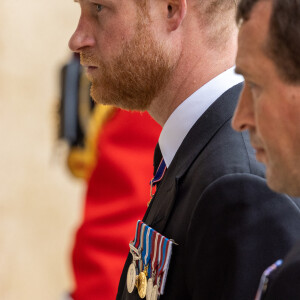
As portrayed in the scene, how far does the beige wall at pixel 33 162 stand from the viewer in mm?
4402

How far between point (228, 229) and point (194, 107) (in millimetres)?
283

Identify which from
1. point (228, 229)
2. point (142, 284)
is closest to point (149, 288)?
point (142, 284)

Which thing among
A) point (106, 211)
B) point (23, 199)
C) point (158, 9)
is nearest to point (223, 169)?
point (158, 9)

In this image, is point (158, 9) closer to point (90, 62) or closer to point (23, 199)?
point (90, 62)

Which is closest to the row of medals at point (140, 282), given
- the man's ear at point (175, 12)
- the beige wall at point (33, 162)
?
the man's ear at point (175, 12)

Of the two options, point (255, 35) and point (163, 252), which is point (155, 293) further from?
point (255, 35)

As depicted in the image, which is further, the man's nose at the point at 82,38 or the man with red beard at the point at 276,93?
the man's nose at the point at 82,38

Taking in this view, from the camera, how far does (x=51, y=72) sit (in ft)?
14.7

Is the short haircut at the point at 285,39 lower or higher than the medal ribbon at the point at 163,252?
higher

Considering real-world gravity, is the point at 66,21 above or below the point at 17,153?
above

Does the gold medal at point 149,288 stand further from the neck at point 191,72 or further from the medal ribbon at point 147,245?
the neck at point 191,72

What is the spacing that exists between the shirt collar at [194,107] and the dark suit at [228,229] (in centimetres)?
12

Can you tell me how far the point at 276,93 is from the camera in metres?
1.13

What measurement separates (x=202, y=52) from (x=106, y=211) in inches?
44.5
